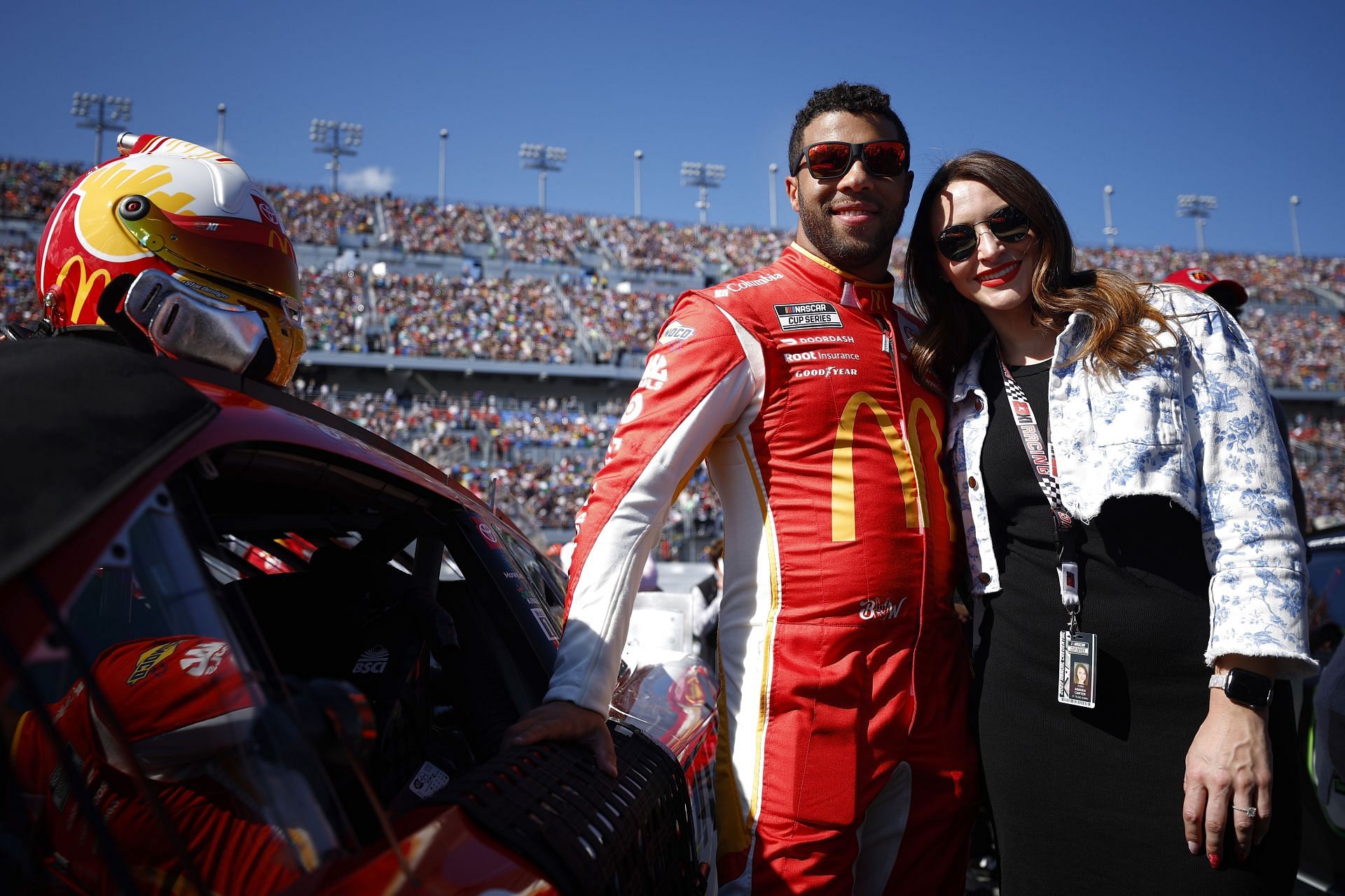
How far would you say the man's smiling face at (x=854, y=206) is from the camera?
213cm

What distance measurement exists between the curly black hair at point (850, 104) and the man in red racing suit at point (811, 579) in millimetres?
490

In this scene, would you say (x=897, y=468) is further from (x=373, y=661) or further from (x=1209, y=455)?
(x=373, y=661)

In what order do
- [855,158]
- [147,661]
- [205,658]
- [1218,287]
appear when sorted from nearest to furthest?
1. [205,658]
2. [147,661]
3. [855,158]
4. [1218,287]

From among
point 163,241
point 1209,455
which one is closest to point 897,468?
point 1209,455

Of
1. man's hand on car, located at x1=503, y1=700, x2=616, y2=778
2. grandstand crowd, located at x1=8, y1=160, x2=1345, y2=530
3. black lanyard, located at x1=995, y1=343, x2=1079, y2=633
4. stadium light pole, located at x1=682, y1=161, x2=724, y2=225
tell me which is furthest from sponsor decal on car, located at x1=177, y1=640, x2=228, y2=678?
stadium light pole, located at x1=682, y1=161, x2=724, y2=225

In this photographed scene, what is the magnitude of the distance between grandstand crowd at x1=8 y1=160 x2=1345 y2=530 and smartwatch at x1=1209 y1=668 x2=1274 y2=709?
54.7 feet

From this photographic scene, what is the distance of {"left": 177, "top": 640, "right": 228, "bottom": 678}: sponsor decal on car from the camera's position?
3.24ft

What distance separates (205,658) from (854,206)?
168 centimetres

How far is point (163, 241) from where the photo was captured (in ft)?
6.36

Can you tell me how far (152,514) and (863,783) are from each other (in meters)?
1.42

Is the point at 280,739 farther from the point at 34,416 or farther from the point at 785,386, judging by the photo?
the point at 785,386

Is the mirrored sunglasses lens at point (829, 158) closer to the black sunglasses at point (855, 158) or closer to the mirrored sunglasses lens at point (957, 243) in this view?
the black sunglasses at point (855, 158)

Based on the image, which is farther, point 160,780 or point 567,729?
point 567,729

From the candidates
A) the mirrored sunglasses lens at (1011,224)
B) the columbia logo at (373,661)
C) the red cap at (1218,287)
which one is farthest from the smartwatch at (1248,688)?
the red cap at (1218,287)
